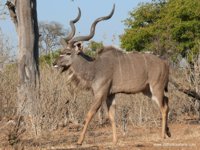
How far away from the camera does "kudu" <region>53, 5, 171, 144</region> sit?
9.12 m

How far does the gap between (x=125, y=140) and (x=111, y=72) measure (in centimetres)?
142

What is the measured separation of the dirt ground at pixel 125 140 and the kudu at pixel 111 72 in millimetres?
500

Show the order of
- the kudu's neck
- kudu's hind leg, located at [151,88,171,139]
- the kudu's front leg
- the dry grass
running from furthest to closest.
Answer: the dry grass < kudu's hind leg, located at [151,88,171,139] < the kudu's neck < the kudu's front leg

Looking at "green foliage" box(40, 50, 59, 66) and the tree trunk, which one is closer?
the tree trunk

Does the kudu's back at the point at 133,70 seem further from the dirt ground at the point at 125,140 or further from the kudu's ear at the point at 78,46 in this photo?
the dirt ground at the point at 125,140

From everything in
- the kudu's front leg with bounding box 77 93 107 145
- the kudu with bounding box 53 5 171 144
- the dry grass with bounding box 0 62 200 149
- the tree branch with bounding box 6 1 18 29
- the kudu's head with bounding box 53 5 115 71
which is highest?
the tree branch with bounding box 6 1 18 29

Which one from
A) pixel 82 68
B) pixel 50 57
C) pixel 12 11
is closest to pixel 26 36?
pixel 12 11

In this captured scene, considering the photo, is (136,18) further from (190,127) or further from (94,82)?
(94,82)

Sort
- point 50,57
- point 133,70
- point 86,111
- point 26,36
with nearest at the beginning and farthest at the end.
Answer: point 133,70, point 26,36, point 86,111, point 50,57

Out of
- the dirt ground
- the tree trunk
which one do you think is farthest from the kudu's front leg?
the tree trunk

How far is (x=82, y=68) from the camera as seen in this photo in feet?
30.6

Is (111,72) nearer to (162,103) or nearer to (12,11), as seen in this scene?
(162,103)

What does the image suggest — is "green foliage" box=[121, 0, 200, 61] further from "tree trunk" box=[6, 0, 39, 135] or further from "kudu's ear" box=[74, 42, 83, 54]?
"kudu's ear" box=[74, 42, 83, 54]

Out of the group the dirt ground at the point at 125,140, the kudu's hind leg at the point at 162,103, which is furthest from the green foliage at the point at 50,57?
the kudu's hind leg at the point at 162,103
